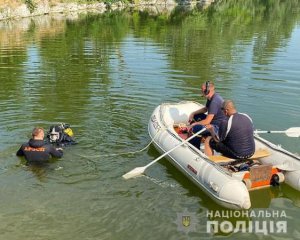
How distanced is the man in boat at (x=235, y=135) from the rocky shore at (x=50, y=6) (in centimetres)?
5975

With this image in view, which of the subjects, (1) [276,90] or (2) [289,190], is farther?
(1) [276,90]

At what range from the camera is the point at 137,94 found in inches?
699

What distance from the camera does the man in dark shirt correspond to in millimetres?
10521

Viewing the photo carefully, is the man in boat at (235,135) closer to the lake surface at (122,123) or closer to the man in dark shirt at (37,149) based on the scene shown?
the lake surface at (122,123)

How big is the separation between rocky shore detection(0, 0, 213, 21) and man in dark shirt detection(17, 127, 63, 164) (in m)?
57.1

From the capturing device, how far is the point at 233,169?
9648 mm

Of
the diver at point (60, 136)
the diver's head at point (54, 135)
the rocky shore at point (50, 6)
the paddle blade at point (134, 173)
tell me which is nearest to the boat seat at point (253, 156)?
the paddle blade at point (134, 173)

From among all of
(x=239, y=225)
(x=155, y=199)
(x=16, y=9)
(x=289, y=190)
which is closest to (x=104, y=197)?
(x=155, y=199)

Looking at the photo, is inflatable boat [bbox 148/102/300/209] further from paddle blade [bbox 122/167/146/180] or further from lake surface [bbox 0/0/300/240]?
paddle blade [bbox 122/167/146/180]

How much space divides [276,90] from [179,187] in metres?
9.87

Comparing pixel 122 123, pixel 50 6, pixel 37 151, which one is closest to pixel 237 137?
pixel 37 151

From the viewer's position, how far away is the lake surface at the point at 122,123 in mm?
8430

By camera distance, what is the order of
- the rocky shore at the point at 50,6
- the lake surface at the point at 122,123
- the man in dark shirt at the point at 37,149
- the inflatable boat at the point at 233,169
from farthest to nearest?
the rocky shore at the point at 50,6
the man in dark shirt at the point at 37,149
the inflatable boat at the point at 233,169
the lake surface at the point at 122,123

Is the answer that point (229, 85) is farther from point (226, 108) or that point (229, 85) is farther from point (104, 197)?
point (104, 197)
